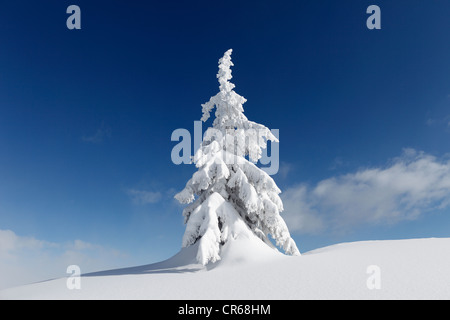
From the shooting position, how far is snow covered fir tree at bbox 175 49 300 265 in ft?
42.8

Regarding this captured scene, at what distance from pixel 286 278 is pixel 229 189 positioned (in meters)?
6.94

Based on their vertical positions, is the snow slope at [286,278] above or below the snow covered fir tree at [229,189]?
below

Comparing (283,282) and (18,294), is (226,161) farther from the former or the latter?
(18,294)

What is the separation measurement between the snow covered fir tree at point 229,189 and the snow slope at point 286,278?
108 centimetres

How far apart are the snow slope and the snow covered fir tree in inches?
42.4

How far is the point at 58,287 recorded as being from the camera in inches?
446

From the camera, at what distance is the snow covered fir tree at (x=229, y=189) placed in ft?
42.8

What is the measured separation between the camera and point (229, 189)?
1567 centimetres

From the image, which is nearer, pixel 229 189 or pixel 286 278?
pixel 286 278

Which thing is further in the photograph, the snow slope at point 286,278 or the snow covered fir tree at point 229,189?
the snow covered fir tree at point 229,189
